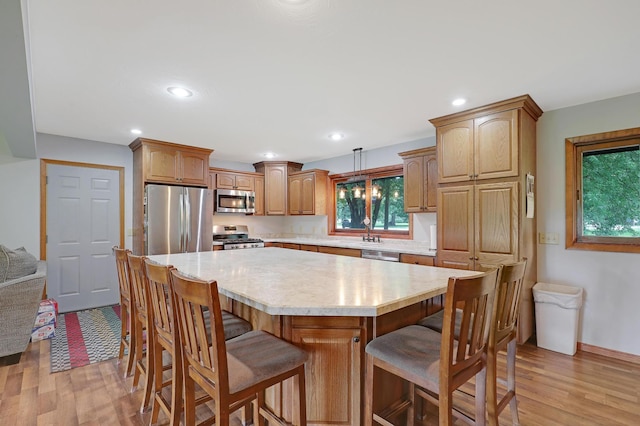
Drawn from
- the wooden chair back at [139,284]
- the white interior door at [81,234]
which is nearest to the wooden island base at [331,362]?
the wooden chair back at [139,284]

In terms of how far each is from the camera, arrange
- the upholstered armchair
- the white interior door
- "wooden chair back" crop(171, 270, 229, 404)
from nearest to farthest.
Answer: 1. "wooden chair back" crop(171, 270, 229, 404)
2. the upholstered armchair
3. the white interior door

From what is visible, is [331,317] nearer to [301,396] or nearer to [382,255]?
[301,396]

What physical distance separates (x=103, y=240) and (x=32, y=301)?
178 centimetres

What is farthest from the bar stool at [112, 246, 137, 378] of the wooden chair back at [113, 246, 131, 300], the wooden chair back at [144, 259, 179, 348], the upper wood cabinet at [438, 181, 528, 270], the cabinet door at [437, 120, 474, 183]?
the cabinet door at [437, 120, 474, 183]

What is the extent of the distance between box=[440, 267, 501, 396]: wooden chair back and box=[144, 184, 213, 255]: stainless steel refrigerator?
13.0ft

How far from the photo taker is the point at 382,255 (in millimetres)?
3967

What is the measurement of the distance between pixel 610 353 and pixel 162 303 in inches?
146

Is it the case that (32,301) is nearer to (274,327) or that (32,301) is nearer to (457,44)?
(274,327)

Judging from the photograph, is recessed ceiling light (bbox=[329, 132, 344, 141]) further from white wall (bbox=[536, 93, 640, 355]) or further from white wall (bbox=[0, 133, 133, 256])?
white wall (bbox=[0, 133, 133, 256])

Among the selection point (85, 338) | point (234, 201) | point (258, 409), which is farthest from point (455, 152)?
point (85, 338)

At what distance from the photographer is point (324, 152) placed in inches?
201

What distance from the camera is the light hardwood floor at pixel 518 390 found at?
189cm

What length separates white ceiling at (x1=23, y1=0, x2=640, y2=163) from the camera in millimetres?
1655

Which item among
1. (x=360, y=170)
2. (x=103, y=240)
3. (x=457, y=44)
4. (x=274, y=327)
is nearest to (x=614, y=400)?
(x=274, y=327)
